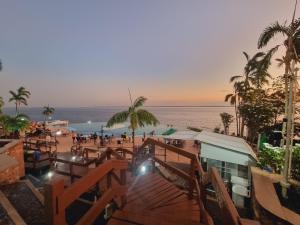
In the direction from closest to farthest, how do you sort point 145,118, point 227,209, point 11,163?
point 227,209
point 11,163
point 145,118

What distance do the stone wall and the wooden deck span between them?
4450mm

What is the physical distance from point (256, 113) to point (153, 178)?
1638cm

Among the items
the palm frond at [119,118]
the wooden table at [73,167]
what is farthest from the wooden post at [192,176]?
the palm frond at [119,118]

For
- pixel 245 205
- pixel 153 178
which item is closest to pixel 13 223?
pixel 153 178

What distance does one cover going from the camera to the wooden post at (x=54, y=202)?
6.73 ft

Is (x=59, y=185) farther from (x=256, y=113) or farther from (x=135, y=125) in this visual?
(x=256, y=113)

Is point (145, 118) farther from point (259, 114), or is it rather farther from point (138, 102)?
point (259, 114)

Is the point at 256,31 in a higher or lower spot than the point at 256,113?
higher

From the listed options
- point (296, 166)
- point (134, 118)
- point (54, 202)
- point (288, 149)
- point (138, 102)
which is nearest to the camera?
point (54, 202)

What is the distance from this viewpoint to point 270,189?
8.43 meters

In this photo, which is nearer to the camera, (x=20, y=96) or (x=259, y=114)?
(x=259, y=114)

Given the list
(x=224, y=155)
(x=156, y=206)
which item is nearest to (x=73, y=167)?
(x=224, y=155)

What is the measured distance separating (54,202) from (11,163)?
682cm

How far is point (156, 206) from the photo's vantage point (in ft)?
16.6
